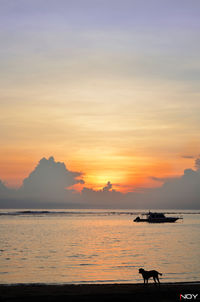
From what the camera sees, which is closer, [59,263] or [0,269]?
[0,269]

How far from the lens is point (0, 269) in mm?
39312

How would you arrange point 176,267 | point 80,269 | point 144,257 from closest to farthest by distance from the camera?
point 80,269 < point 176,267 < point 144,257

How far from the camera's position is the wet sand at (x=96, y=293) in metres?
20.9

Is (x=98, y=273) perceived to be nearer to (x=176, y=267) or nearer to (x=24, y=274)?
(x=24, y=274)

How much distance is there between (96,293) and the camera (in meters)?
22.8

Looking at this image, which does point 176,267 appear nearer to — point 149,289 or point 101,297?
point 149,289

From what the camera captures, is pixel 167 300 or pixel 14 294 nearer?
pixel 167 300

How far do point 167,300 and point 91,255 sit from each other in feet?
109

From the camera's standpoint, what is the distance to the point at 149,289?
24.3 m

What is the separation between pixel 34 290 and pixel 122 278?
1219 centimetres

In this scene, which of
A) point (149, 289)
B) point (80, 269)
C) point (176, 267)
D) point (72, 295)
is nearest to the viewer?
point (72, 295)

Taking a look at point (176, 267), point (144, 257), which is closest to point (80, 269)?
point (176, 267)

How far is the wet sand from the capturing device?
2089 centimetres

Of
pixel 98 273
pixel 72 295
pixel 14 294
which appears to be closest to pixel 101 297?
pixel 72 295
